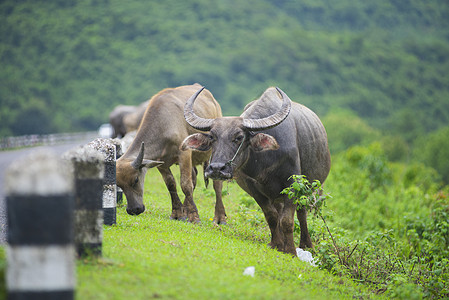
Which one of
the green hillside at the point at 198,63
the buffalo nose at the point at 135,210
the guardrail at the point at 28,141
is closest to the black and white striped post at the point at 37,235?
the buffalo nose at the point at 135,210

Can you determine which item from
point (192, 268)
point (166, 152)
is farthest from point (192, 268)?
point (166, 152)

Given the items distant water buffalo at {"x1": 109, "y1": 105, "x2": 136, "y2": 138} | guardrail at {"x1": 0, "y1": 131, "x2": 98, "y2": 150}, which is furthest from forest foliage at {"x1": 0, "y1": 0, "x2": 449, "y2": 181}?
distant water buffalo at {"x1": 109, "y1": 105, "x2": 136, "y2": 138}

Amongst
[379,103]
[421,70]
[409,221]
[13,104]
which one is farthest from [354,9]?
[409,221]

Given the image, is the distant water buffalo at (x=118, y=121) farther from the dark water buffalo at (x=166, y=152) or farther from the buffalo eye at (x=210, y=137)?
the buffalo eye at (x=210, y=137)

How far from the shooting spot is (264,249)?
7348 mm

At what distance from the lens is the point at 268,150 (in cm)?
731

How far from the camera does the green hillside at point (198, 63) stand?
66625 millimetres

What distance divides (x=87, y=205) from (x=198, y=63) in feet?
228

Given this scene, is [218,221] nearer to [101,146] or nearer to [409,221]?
[101,146]

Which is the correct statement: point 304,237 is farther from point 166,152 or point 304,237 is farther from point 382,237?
point 166,152

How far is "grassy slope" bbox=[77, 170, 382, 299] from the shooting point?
4.51 meters

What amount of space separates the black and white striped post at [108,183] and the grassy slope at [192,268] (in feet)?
0.81

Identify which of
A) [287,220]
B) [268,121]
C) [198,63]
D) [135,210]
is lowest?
[198,63]

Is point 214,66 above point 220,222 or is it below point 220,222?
below
